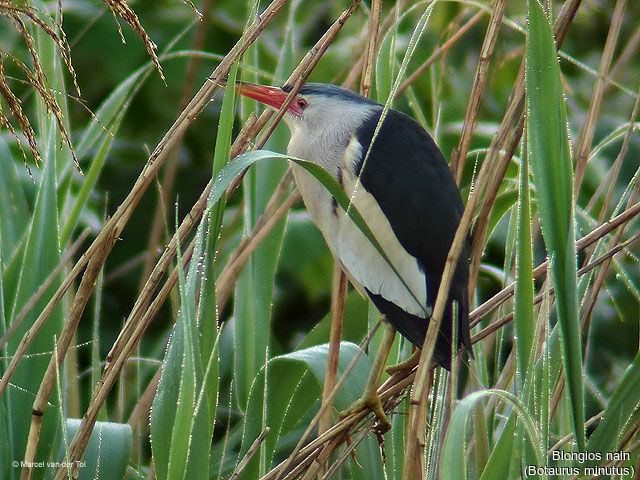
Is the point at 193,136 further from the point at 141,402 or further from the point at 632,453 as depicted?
the point at 632,453

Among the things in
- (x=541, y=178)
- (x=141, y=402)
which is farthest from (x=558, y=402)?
(x=141, y=402)

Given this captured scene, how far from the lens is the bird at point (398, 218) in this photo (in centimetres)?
103

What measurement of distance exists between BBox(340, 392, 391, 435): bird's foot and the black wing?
0.30 ft

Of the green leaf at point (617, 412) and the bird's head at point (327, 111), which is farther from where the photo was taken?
the bird's head at point (327, 111)

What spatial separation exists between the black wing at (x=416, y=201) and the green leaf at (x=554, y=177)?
34cm

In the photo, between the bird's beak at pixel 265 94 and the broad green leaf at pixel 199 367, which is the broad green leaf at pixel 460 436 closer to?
the broad green leaf at pixel 199 367

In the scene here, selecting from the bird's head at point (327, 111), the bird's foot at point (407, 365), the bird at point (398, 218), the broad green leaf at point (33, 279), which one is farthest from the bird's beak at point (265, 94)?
the bird's foot at point (407, 365)

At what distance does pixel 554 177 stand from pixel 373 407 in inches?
18.5

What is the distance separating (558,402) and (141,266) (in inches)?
49.0

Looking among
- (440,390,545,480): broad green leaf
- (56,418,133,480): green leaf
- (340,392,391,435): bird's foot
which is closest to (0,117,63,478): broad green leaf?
(56,418,133,480): green leaf

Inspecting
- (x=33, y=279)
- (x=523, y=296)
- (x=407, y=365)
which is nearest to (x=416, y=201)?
(x=407, y=365)

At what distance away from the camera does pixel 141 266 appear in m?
1.96

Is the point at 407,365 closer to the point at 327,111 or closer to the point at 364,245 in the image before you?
the point at 364,245

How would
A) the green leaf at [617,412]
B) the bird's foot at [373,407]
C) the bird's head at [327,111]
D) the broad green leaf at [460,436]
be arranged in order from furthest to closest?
the bird's head at [327,111]
the bird's foot at [373,407]
the green leaf at [617,412]
the broad green leaf at [460,436]
